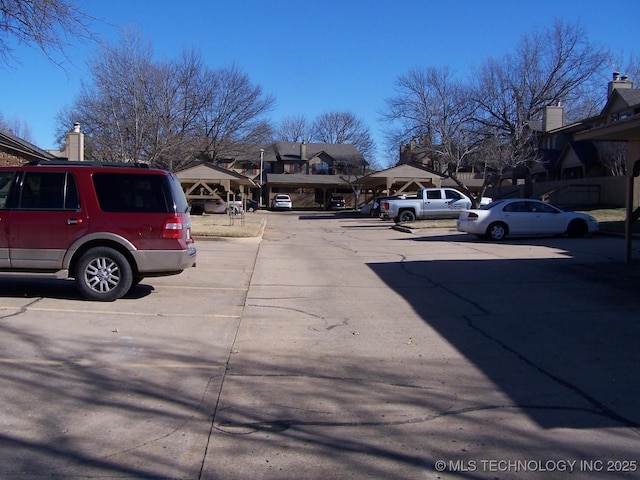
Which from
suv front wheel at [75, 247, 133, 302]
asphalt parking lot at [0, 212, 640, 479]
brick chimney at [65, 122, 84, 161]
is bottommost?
asphalt parking lot at [0, 212, 640, 479]

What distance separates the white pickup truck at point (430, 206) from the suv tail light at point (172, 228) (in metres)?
23.0

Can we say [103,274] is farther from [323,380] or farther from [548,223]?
[548,223]

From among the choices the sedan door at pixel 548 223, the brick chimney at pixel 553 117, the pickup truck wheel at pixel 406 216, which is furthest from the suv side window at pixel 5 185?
the brick chimney at pixel 553 117

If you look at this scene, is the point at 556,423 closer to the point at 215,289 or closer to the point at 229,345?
the point at 229,345

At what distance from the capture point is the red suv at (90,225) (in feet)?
29.3

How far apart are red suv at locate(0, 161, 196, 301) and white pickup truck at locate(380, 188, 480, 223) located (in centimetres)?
2306

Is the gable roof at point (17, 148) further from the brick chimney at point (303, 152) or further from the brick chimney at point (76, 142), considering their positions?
the brick chimney at point (303, 152)

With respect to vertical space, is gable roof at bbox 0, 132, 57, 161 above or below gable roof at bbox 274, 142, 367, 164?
below

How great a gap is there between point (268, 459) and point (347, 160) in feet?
224

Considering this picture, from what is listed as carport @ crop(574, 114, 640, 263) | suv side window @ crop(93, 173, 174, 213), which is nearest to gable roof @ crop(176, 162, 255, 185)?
carport @ crop(574, 114, 640, 263)

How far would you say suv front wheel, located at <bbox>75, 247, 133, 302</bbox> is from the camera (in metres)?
9.03

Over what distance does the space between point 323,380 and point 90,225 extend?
Result: 15.9 feet

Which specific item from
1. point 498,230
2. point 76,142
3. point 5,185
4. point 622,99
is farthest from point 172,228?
point 622,99

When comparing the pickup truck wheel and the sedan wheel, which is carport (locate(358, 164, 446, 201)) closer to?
the pickup truck wheel
